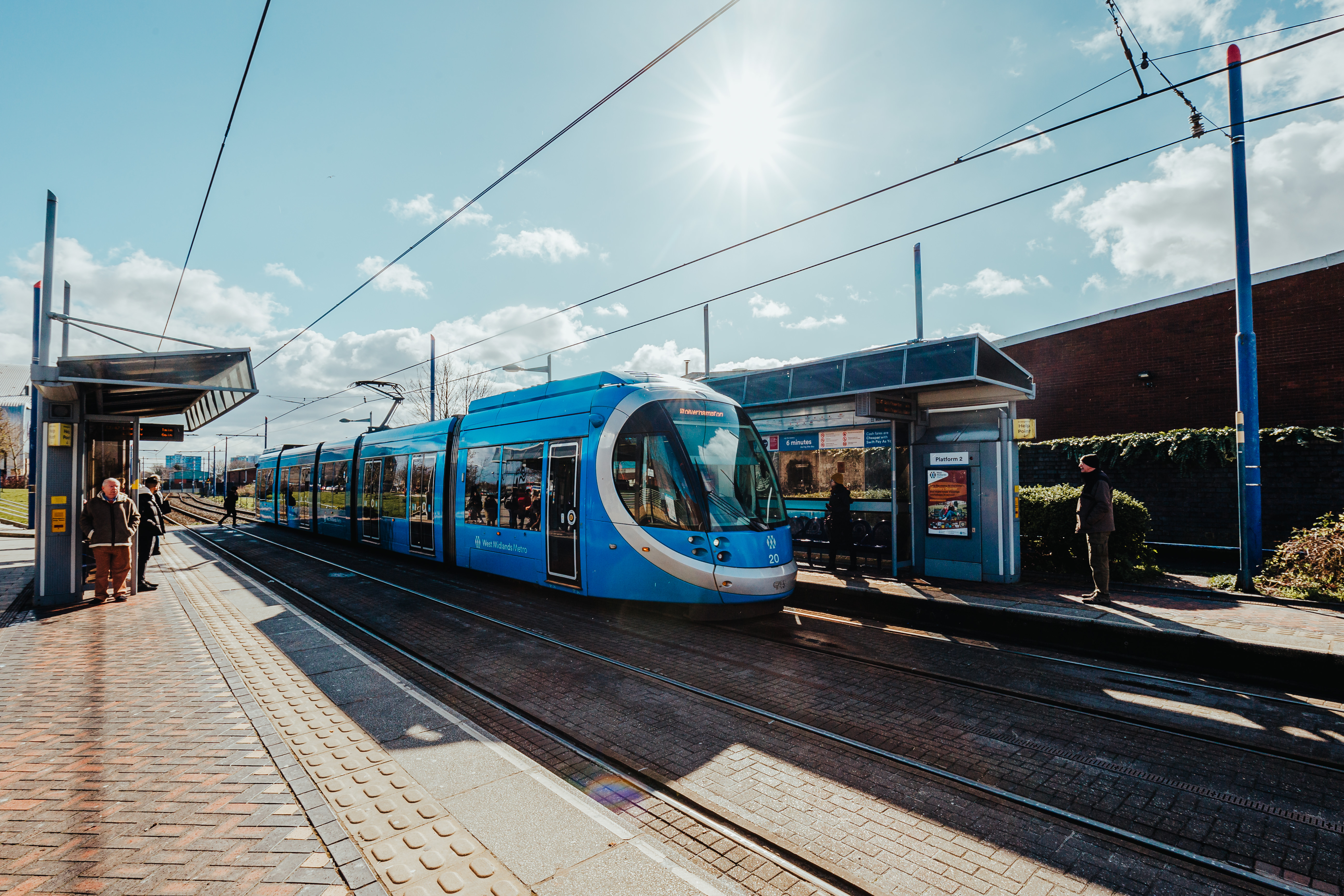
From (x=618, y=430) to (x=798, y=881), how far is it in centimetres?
589

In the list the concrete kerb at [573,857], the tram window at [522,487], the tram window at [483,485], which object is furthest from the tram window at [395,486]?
the concrete kerb at [573,857]

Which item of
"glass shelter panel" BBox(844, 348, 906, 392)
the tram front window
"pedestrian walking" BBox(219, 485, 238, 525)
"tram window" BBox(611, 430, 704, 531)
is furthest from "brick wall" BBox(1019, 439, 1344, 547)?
"pedestrian walking" BBox(219, 485, 238, 525)

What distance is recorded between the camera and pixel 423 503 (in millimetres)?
13242

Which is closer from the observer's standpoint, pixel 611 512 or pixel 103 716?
pixel 103 716

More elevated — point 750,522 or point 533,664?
point 750,522

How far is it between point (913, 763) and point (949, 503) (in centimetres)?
744

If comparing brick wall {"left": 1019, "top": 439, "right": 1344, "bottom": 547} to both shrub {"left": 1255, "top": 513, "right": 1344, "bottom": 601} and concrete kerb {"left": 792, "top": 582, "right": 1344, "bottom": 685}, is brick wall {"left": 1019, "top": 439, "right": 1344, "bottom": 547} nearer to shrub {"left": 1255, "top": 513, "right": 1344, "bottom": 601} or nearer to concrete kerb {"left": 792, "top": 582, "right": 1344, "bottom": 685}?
shrub {"left": 1255, "top": 513, "right": 1344, "bottom": 601}

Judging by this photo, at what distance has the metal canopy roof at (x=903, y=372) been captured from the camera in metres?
10.0

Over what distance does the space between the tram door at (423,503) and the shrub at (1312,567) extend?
13.6m

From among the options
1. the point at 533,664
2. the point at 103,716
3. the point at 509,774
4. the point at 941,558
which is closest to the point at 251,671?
the point at 103,716

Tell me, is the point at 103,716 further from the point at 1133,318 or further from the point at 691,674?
the point at 1133,318

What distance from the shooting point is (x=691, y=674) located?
643 centimetres

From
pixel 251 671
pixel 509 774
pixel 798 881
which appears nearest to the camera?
pixel 798 881

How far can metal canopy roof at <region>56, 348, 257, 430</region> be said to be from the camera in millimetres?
8898
